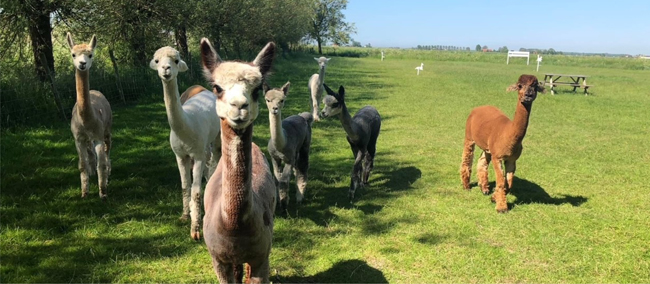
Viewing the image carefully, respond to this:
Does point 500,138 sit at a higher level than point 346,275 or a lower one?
higher

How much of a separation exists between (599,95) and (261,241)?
23835mm

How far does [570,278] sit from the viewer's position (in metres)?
4.37

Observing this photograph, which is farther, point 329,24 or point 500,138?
point 329,24

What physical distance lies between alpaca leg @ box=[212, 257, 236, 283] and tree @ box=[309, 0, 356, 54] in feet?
239

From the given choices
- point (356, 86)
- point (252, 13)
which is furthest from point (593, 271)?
point (252, 13)

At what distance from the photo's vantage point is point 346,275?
4316mm

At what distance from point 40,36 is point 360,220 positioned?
9150 mm

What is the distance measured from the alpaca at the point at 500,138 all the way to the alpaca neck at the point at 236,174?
15.4 feet

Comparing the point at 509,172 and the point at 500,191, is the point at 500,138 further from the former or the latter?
the point at 500,191

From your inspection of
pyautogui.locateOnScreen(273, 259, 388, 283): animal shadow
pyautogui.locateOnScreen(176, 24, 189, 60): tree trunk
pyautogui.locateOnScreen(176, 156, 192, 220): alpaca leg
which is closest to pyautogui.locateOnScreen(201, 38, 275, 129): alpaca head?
pyautogui.locateOnScreen(273, 259, 388, 283): animal shadow

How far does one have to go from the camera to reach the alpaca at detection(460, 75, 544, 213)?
5797mm

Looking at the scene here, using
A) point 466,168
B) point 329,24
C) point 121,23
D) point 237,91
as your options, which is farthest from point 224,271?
point 329,24

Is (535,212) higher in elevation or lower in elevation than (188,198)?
lower

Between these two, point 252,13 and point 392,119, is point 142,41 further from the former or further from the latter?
point 252,13
